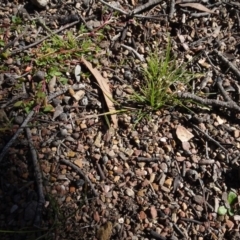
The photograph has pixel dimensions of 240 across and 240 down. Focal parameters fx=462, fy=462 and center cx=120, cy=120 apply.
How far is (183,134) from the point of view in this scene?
2010mm

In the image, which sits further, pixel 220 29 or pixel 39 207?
pixel 220 29

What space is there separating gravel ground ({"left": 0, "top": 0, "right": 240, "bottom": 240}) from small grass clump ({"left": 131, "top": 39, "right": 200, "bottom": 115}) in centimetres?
3

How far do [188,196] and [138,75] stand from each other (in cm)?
60

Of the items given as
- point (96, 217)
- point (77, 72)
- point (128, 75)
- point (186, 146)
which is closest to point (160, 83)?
point (128, 75)

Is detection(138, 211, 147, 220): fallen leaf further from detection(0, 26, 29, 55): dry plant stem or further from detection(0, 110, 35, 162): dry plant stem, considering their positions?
detection(0, 26, 29, 55): dry plant stem

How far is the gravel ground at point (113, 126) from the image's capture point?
1859 millimetres

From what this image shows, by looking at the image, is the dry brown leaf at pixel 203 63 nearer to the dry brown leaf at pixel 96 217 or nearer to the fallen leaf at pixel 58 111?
the fallen leaf at pixel 58 111

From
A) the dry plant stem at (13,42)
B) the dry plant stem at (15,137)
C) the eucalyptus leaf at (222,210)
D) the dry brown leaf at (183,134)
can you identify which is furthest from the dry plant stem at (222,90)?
the dry plant stem at (13,42)

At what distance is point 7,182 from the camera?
1.90 m

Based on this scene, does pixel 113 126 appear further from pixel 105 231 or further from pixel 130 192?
pixel 105 231

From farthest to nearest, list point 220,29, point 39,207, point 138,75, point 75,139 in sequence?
point 220,29 < point 138,75 < point 75,139 < point 39,207

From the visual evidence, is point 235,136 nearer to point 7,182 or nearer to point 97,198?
point 97,198

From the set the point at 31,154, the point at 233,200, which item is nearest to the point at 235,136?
the point at 233,200

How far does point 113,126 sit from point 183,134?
0.31 m
